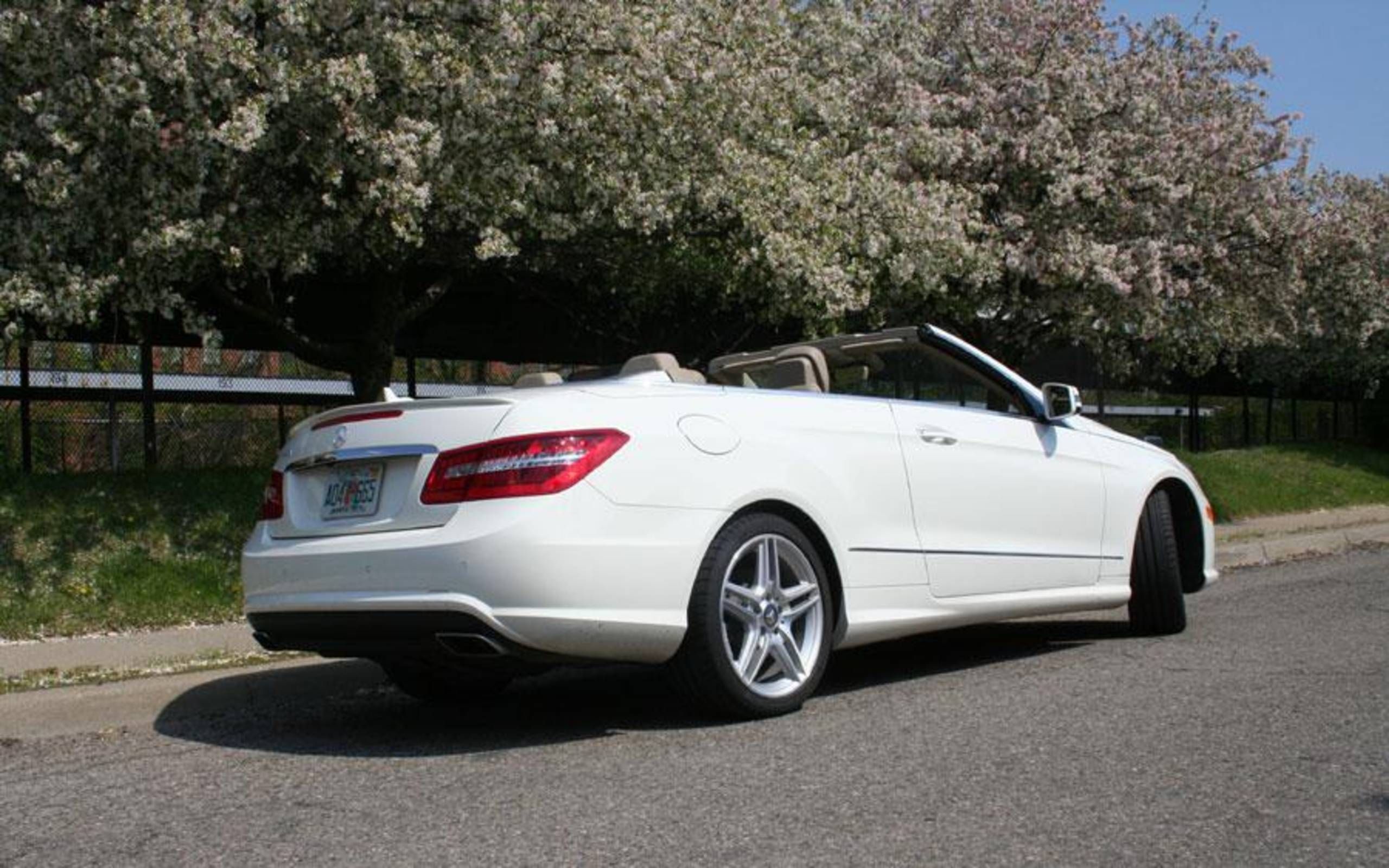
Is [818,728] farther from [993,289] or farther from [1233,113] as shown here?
[1233,113]

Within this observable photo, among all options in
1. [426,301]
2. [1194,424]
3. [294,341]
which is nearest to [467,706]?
[294,341]

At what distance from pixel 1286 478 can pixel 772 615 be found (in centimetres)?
1825

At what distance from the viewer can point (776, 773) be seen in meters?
4.57

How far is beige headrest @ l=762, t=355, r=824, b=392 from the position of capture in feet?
22.0

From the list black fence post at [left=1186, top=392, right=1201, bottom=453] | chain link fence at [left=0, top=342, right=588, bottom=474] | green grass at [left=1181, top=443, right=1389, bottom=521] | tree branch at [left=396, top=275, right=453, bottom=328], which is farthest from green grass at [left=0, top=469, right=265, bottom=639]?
black fence post at [left=1186, top=392, right=1201, bottom=453]

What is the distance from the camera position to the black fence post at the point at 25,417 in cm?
1263

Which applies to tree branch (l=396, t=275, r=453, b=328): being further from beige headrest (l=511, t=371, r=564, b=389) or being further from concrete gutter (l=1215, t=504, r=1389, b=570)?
beige headrest (l=511, t=371, r=564, b=389)

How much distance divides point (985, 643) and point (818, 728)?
2700 millimetres

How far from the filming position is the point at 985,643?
779 centimetres

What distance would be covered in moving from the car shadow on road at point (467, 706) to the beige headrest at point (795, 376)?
132 cm

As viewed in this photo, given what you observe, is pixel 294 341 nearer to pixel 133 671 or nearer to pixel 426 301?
pixel 426 301

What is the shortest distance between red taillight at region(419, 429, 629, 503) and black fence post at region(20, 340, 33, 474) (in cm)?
881

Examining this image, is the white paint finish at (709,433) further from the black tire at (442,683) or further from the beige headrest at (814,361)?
the black tire at (442,683)

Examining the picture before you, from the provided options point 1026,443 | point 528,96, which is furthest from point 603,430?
point 528,96
